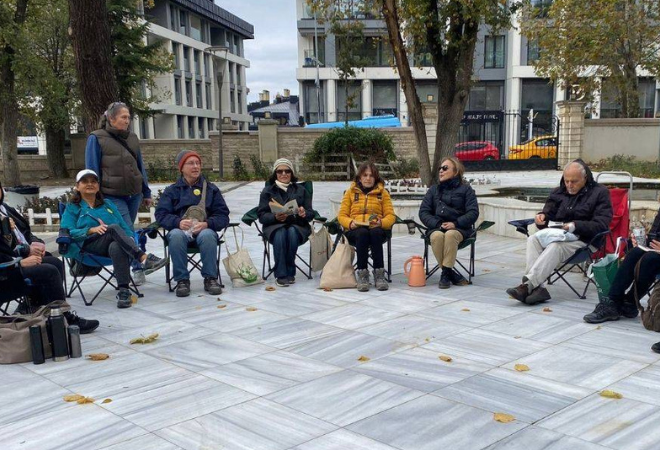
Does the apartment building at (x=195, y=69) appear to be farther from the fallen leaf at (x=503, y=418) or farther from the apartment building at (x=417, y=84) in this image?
the fallen leaf at (x=503, y=418)

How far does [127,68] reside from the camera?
23.6 m

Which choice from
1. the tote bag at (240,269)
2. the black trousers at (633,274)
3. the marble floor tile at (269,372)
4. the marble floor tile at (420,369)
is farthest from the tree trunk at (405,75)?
the marble floor tile at (269,372)

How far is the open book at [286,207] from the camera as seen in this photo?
698 cm

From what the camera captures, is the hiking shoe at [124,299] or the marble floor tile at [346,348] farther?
the hiking shoe at [124,299]

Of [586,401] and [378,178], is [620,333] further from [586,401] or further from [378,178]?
[378,178]

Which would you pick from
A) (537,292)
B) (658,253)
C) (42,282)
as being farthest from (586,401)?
(42,282)

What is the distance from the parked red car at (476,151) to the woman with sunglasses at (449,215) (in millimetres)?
22637

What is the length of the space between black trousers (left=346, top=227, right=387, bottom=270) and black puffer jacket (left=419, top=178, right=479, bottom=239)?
56 centimetres

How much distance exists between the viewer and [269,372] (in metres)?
4.34

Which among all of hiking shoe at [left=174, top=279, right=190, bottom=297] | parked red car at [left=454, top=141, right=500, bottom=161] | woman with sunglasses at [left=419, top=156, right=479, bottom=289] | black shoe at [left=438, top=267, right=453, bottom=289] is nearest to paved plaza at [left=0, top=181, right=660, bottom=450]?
hiking shoe at [left=174, top=279, right=190, bottom=297]

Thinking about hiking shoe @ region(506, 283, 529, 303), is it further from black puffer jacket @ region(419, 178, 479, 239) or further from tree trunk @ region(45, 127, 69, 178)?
tree trunk @ region(45, 127, 69, 178)

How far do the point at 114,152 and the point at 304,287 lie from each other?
8.05 feet

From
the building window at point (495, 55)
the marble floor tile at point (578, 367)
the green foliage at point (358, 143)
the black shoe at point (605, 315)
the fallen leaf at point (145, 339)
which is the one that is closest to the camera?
the marble floor tile at point (578, 367)

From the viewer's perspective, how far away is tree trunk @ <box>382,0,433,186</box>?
12438mm
